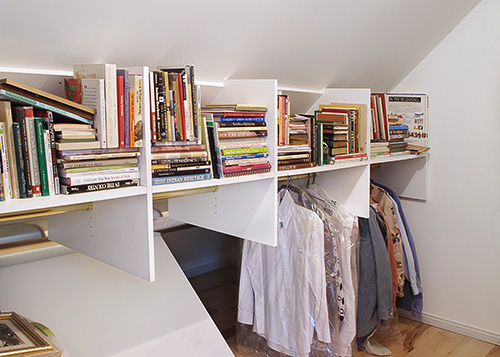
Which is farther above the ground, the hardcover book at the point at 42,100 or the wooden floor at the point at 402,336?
the hardcover book at the point at 42,100

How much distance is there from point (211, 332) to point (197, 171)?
0.59 m

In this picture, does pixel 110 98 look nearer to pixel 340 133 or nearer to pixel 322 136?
pixel 322 136

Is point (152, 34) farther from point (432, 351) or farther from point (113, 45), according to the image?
point (432, 351)

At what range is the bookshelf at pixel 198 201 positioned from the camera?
1.28 meters

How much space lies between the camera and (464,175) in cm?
271

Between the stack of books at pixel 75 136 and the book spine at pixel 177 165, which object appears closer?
the stack of books at pixel 75 136

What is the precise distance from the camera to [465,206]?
8.96 ft

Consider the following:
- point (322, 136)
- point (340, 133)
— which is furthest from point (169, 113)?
point (340, 133)

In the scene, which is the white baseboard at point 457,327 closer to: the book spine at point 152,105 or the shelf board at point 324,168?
the shelf board at point 324,168

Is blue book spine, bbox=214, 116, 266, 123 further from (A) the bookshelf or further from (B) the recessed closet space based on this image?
(B) the recessed closet space

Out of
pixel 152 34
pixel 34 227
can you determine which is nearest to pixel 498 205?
pixel 152 34

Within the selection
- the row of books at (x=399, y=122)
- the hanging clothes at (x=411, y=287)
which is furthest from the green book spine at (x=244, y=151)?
the hanging clothes at (x=411, y=287)

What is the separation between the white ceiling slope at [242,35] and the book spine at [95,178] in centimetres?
41

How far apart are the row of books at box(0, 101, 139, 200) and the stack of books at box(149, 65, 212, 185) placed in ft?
0.43
